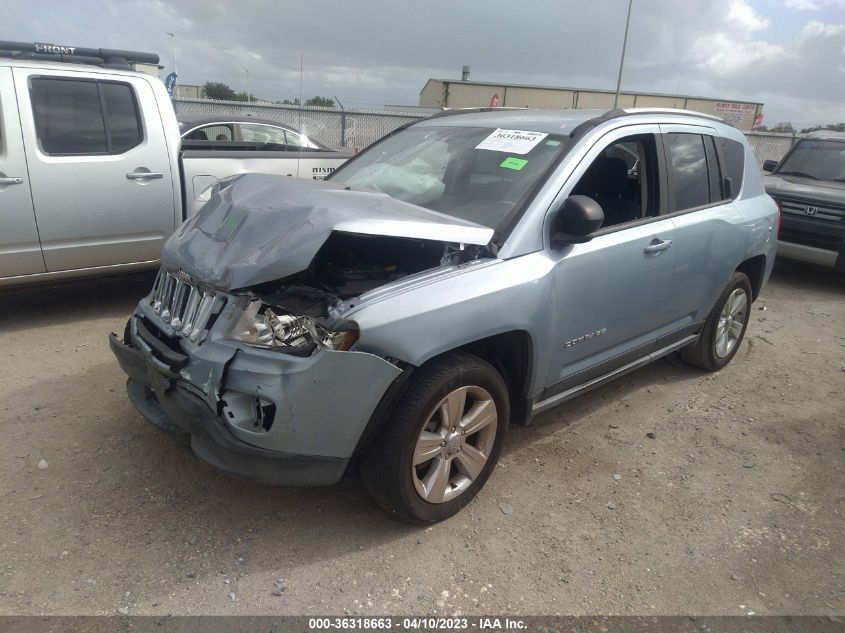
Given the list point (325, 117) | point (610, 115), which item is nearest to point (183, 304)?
point (610, 115)

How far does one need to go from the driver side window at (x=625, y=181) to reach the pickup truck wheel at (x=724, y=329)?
3.73 ft

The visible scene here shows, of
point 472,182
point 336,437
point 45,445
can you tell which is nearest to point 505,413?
point 336,437

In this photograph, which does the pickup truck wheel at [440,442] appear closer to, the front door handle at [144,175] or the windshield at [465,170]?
the windshield at [465,170]

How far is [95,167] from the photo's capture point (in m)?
4.75

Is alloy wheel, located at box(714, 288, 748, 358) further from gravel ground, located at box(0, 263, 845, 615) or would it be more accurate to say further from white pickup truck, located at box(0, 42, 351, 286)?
white pickup truck, located at box(0, 42, 351, 286)

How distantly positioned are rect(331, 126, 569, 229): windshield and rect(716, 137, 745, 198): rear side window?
1740 millimetres

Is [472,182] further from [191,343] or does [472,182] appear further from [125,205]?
[125,205]

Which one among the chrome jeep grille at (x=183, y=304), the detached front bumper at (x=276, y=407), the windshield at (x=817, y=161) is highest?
the windshield at (x=817, y=161)

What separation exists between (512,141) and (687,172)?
130 cm

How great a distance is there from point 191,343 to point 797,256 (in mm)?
7709

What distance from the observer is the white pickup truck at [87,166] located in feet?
14.7

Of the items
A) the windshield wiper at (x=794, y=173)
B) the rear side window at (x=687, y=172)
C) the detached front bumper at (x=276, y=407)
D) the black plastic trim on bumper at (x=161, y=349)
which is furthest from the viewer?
the windshield wiper at (x=794, y=173)

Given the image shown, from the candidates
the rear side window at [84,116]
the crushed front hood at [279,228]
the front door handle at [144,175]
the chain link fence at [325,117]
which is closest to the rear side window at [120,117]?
the rear side window at [84,116]

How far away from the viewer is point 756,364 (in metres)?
4.98
